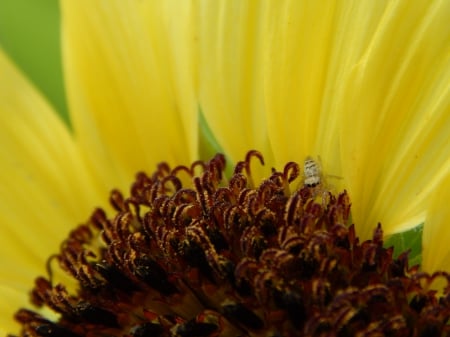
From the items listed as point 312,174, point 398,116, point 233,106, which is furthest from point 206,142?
point 398,116

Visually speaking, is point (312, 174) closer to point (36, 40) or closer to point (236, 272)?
point (236, 272)

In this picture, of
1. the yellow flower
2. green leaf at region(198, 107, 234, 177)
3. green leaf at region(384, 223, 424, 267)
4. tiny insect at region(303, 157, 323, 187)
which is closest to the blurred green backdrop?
the yellow flower

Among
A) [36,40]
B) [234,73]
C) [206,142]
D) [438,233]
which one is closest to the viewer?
[438,233]

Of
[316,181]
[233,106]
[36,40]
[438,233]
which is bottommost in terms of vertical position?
[438,233]

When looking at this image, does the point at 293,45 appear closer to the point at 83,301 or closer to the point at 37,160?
the point at 83,301

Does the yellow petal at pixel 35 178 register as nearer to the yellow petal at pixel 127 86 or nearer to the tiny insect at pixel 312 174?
the yellow petal at pixel 127 86

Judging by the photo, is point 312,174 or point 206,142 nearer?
point 312,174

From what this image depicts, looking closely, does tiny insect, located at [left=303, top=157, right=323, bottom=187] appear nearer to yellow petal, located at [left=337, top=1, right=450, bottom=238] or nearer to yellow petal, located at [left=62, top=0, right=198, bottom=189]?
yellow petal, located at [left=337, top=1, right=450, bottom=238]

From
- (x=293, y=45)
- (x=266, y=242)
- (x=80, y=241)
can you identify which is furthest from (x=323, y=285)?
(x=80, y=241)
